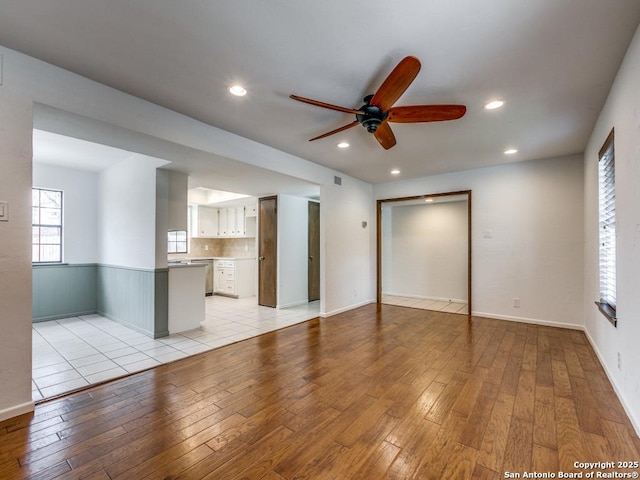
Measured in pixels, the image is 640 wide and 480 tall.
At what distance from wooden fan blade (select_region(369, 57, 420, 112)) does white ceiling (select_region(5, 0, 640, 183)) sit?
224 mm

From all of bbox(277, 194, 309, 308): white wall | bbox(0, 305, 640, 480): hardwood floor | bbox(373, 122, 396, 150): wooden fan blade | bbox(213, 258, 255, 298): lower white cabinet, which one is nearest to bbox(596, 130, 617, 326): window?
bbox(0, 305, 640, 480): hardwood floor

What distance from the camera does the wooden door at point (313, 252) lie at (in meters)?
6.39

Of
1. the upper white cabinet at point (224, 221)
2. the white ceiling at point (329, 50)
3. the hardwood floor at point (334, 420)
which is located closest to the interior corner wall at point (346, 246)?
the hardwood floor at point (334, 420)

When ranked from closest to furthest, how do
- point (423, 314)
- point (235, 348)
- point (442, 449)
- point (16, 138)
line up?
point (442, 449), point (16, 138), point (235, 348), point (423, 314)

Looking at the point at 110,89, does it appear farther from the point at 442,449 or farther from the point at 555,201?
the point at 555,201

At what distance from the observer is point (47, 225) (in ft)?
16.1

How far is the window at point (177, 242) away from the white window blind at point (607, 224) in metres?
7.37

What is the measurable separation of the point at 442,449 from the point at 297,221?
482 cm

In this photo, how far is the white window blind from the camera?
103 inches

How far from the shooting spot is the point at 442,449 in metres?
1.72

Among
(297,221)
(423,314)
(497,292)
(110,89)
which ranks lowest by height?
(423,314)

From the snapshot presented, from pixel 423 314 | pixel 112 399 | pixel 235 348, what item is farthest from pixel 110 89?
pixel 423 314

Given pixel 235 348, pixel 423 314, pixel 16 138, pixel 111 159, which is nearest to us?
pixel 16 138

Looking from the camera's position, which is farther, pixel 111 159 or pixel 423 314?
pixel 423 314
